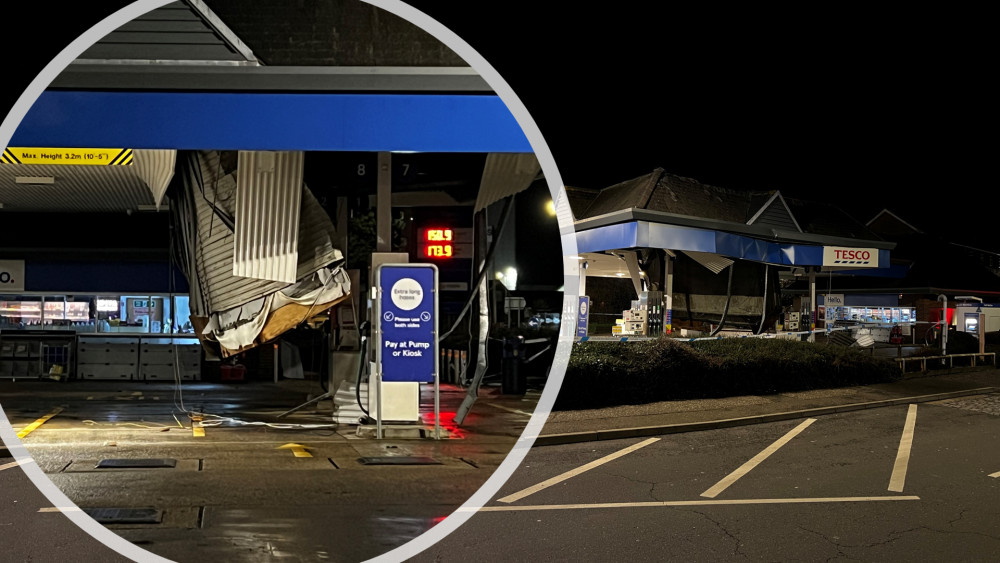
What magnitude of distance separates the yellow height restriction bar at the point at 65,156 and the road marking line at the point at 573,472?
3.27 metres

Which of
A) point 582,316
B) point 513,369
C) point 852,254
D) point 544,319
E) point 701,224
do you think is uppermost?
point 701,224

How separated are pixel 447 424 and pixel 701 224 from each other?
6214 mm

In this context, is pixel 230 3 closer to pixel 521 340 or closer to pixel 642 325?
pixel 521 340

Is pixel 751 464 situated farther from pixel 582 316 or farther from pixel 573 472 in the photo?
pixel 582 316

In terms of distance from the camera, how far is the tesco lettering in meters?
15.6

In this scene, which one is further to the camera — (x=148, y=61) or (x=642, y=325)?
(x=642, y=325)

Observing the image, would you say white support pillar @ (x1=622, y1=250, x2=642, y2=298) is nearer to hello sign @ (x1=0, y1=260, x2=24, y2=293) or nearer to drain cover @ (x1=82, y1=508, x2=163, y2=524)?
hello sign @ (x1=0, y1=260, x2=24, y2=293)

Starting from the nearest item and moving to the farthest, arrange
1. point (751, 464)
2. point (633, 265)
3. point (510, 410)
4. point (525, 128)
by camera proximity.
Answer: point (525, 128), point (751, 464), point (510, 410), point (633, 265)

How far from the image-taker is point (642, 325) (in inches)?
544

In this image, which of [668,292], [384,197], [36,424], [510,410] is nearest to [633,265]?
[668,292]

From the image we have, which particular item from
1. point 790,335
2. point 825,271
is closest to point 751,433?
point 790,335

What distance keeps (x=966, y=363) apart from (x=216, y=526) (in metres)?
17.6

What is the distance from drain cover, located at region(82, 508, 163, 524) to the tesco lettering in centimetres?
1365

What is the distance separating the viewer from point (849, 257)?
1573 cm
